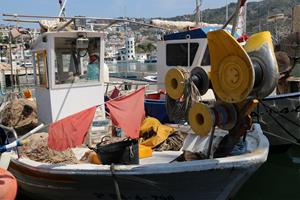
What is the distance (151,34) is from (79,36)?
5584mm

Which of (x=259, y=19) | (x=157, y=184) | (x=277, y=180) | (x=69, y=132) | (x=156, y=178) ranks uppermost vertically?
(x=259, y=19)

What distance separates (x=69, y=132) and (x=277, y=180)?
203 inches

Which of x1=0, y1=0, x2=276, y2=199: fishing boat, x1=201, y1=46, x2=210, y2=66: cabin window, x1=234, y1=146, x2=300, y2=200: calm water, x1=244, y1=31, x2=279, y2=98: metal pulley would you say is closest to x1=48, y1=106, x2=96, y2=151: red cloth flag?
x1=0, y1=0, x2=276, y2=199: fishing boat

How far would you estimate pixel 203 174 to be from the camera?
528cm

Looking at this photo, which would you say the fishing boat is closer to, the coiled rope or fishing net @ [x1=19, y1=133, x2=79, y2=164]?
the coiled rope

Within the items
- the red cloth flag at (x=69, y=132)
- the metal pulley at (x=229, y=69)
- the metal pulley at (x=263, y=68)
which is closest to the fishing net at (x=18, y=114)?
the red cloth flag at (x=69, y=132)

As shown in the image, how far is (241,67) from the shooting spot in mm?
4676

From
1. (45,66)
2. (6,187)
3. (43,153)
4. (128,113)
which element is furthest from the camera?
(45,66)

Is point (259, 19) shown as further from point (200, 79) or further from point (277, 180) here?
point (200, 79)

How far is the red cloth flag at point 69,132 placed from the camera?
563 centimetres

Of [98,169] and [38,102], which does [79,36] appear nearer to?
[38,102]

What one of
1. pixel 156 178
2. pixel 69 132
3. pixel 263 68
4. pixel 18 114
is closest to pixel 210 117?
pixel 263 68

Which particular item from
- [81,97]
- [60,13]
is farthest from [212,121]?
[60,13]

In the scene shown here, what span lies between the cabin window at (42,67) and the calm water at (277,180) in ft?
13.9
